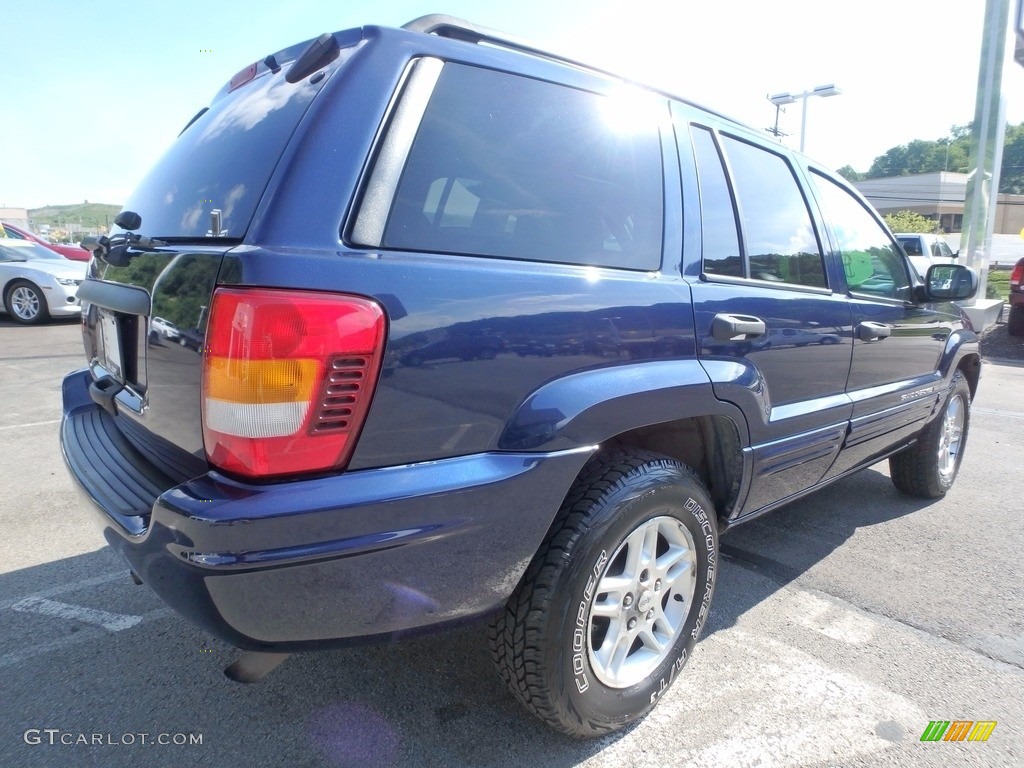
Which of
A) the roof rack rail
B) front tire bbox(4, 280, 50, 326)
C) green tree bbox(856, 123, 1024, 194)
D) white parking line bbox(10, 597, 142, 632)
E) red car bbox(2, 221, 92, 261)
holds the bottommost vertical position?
white parking line bbox(10, 597, 142, 632)

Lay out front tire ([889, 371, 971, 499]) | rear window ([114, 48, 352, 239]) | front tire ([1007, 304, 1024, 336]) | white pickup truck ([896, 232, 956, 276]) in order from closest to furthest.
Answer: rear window ([114, 48, 352, 239])
front tire ([889, 371, 971, 499])
front tire ([1007, 304, 1024, 336])
white pickup truck ([896, 232, 956, 276])

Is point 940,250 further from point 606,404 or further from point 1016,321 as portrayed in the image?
point 606,404

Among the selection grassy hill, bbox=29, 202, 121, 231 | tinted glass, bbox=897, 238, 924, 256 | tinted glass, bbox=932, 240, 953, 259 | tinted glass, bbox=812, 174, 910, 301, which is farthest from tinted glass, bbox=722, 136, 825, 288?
grassy hill, bbox=29, 202, 121, 231

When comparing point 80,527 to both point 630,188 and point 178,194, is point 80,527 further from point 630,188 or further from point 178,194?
point 630,188

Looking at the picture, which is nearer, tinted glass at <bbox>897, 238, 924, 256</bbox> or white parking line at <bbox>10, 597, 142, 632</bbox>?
white parking line at <bbox>10, 597, 142, 632</bbox>

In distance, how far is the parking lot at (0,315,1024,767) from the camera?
6.29ft

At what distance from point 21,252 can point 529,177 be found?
12510 mm

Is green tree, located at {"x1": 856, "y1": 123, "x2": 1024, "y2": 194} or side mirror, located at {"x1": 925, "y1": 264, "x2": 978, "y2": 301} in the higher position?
green tree, located at {"x1": 856, "y1": 123, "x2": 1024, "y2": 194}

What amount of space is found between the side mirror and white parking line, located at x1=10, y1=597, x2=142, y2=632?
395cm

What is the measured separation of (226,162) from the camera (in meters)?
1.80

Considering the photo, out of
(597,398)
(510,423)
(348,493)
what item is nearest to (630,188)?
(597,398)

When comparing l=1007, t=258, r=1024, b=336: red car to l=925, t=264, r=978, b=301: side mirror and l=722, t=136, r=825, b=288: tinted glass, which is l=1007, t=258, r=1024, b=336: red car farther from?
l=722, t=136, r=825, b=288: tinted glass

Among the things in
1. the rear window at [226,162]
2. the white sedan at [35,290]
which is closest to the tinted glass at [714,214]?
the rear window at [226,162]

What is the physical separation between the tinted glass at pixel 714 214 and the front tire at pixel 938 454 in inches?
90.1
